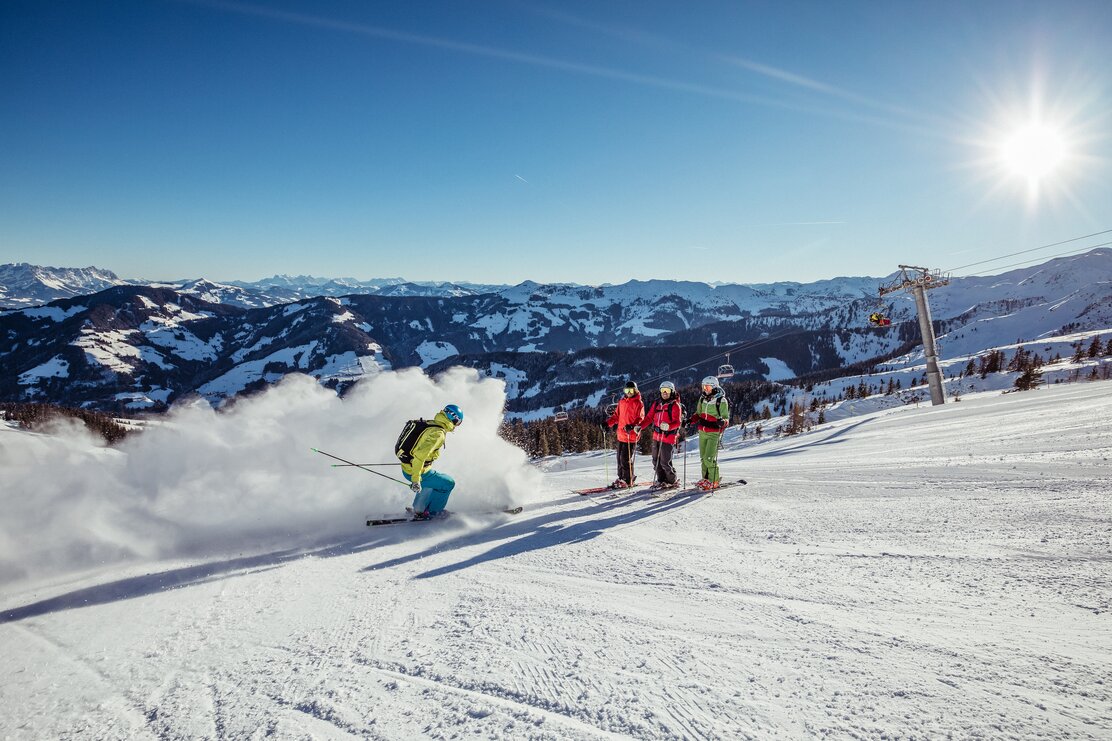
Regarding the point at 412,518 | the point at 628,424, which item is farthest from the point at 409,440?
the point at 628,424

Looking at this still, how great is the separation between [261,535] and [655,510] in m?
6.67

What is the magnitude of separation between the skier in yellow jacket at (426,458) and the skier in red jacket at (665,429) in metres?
4.45

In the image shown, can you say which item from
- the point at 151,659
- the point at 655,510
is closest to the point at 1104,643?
the point at 655,510

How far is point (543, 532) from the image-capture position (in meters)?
7.39

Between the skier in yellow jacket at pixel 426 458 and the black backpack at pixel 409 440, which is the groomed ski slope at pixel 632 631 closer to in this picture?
the skier in yellow jacket at pixel 426 458

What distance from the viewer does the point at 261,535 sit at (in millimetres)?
7895

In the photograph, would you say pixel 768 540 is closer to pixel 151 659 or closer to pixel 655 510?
pixel 655 510

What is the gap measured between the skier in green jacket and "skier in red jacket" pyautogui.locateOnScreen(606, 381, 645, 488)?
1311 mm

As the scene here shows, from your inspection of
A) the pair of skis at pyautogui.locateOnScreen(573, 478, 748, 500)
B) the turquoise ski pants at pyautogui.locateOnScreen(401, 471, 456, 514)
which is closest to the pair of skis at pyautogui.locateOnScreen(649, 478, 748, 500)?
the pair of skis at pyautogui.locateOnScreen(573, 478, 748, 500)

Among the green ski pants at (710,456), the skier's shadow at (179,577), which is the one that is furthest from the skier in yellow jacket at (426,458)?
the green ski pants at (710,456)

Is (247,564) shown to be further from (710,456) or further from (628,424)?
(710,456)

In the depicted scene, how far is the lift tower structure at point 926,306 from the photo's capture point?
25.8m

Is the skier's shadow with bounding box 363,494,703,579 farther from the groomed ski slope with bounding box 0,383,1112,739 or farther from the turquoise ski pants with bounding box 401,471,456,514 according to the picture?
the turquoise ski pants with bounding box 401,471,456,514

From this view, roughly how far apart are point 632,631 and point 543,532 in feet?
12.1
